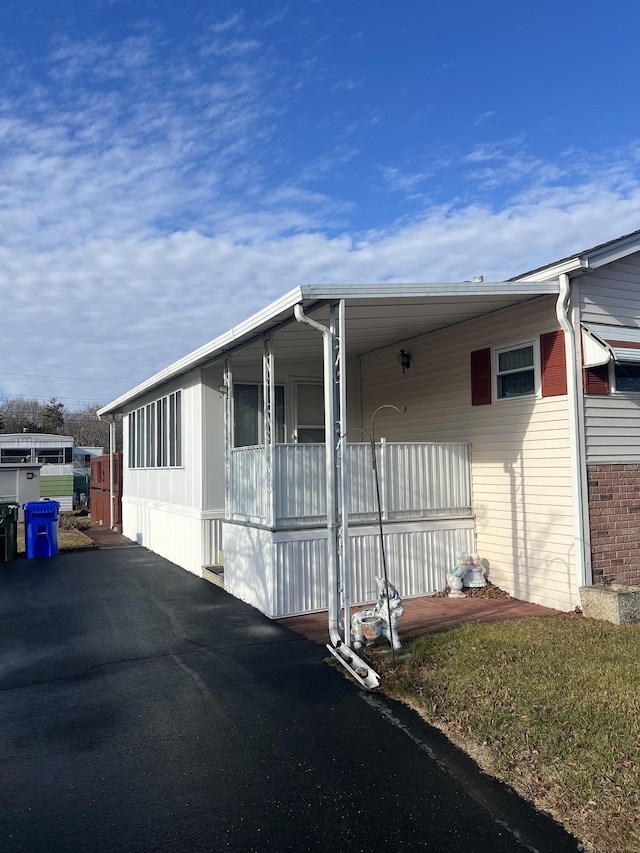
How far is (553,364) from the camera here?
6750 millimetres

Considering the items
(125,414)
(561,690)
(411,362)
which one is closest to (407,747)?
(561,690)

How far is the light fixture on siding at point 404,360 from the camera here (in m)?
8.98

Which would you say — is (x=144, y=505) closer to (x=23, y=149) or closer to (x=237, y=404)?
(x=237, y=404)

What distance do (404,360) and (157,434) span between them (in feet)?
17.5

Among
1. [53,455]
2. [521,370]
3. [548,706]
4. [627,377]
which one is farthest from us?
[53,455]

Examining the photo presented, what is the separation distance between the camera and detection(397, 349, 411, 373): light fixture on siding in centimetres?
898

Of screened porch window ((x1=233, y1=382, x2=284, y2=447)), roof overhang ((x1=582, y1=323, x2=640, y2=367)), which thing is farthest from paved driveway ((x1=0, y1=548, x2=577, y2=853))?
roof overhang ((x1=582, y1=323, x2=640, y2=367))

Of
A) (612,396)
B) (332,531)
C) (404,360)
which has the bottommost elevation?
(332,531)

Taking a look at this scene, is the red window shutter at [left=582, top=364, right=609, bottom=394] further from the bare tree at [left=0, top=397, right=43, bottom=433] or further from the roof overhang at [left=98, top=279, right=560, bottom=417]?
the bare tree at [left=0, top=397, right=43, bottom=433]

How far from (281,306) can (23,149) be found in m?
5.31

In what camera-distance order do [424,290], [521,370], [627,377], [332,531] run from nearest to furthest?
[332,531] < [424,290] < [627,377] < [521,370]

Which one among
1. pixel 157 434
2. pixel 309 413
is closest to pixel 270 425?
pixel 309 413

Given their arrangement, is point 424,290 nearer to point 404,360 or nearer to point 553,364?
point 553,364

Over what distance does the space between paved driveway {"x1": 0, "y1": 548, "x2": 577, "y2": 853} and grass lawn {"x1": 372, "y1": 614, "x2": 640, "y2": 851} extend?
0.17m
